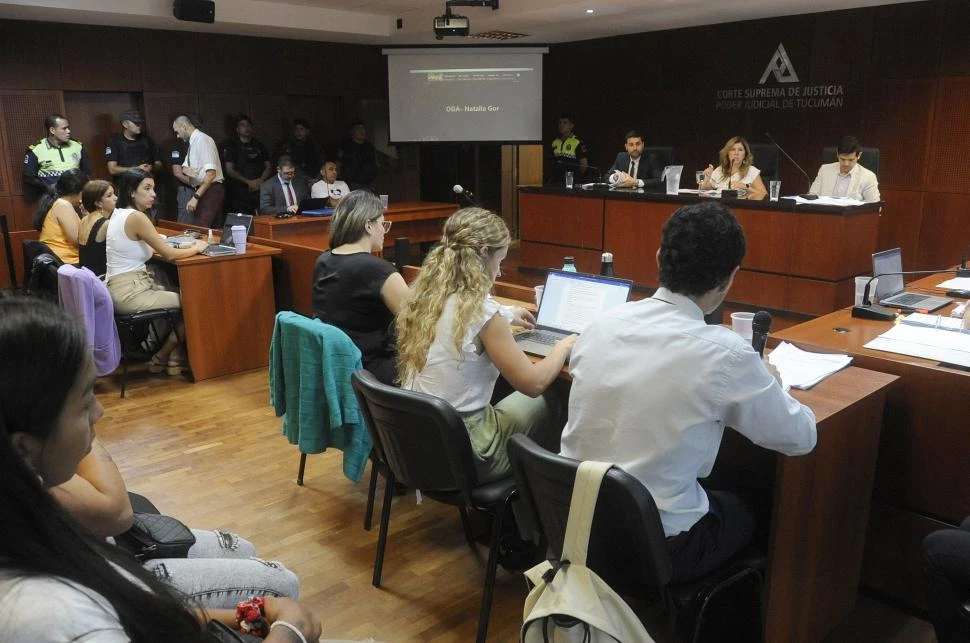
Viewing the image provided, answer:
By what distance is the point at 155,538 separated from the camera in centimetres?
163

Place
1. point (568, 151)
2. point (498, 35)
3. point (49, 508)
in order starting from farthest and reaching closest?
point (568, 151) → point (498, 35) → point (49, 508)

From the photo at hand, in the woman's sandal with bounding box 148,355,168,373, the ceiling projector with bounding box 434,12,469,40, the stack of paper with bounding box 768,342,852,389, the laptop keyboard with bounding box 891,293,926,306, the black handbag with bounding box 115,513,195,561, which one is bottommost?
the woman's sandal with bounding box 148,355,168,373

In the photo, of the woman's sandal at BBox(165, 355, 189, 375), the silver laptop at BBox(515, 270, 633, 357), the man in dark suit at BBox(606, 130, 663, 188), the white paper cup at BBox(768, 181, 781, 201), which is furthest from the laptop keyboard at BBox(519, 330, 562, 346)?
Result: the man in dark suit at BBox(606, 130, 663, 188)

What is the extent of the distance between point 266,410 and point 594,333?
9.19ft

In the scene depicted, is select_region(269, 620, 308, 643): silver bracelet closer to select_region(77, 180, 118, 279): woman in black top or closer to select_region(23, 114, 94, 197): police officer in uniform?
select_region(77, 180, 118, 279): woman in black top

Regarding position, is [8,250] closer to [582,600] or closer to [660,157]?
[660,157]

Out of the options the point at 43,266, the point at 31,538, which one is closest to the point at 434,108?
the point at 43,266

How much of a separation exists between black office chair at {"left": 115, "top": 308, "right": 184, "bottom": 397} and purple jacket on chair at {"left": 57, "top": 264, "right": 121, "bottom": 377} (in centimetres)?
28

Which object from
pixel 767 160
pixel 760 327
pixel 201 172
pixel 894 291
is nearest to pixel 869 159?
pixel 767 160

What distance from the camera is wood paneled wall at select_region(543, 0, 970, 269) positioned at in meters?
6.78

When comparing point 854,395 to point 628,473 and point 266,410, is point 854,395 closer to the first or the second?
point 628,473

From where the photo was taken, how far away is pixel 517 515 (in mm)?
2211

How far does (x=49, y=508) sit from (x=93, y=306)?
3.23m

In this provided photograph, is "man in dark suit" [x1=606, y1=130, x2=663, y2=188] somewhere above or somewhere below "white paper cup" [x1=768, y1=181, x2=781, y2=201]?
above
